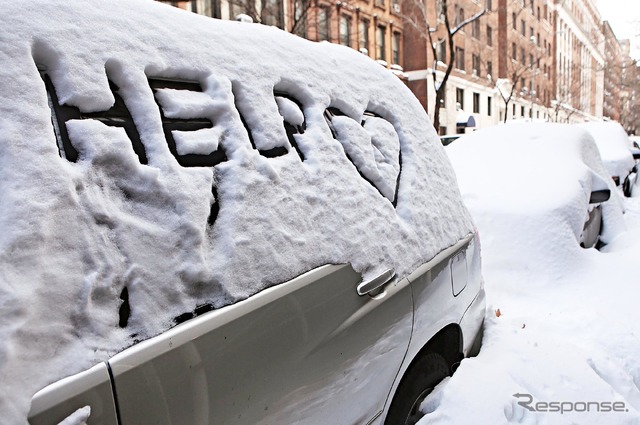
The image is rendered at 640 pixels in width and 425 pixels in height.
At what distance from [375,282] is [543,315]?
8.23 ft

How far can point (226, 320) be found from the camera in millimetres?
1232

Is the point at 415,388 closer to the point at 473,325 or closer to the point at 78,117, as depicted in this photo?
→ the point at 473,325

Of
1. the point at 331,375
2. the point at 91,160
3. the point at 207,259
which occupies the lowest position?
the point at 331,375

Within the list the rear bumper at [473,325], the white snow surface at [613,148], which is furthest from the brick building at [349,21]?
the rear bumper at [473,325]

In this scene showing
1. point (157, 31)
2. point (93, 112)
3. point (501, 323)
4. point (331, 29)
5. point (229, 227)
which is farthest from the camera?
point (331, 29)

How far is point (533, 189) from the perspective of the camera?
15.9 feet

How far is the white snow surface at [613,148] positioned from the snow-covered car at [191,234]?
8279 mm

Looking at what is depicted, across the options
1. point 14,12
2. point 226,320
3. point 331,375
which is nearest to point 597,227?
point 331,375

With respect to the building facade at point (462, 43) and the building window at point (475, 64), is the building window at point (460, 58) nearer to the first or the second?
the building facade at point (462, 43)

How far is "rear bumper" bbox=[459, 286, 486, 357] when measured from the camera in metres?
2.52

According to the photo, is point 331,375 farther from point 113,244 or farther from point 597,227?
point 597,227

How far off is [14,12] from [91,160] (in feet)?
→ 1.29

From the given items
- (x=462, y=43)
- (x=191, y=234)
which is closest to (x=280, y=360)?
(x=191, y=234)

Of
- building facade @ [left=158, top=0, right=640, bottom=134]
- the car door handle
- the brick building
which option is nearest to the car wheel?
the car door handle
